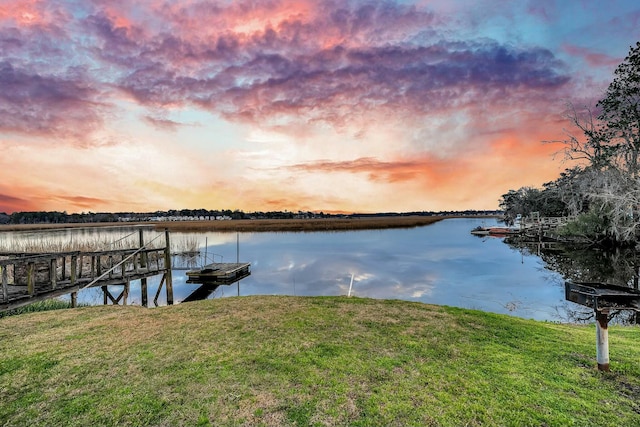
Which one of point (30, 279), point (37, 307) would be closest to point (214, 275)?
point (37, 307)

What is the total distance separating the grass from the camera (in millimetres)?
4328

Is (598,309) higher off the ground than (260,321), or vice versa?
(598,309)

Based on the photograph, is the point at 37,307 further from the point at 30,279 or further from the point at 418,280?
the point at 418,280

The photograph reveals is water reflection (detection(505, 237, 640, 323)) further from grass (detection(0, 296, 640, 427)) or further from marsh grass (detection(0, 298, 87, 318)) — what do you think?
marsh grass (detection(0, 298, 87, 318))

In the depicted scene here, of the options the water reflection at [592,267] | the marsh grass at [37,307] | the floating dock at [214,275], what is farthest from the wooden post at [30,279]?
the water reflection at [592,267]

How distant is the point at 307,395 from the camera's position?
4.79 meters

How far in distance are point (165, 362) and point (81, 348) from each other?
8.00ft

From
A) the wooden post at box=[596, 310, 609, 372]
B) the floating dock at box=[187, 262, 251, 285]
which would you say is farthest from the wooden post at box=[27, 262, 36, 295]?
the wooden post at box=[596, 310, 609, 372]

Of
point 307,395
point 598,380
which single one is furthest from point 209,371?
point 598,380

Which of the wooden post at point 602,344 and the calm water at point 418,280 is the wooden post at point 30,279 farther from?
the wooden post at point 602,344

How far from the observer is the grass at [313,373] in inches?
170

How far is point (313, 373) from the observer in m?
5.48

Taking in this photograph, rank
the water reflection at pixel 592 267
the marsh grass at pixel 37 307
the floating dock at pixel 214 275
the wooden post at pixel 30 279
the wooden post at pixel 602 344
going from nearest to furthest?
the wooden post at pixel 602 344
the wooden post at pixel 30 279
the marsh grass at pixel 37 307
the water reflection at pixel 592 267
the floating dock at pixel 214 275

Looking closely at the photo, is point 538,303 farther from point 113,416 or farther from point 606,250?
point 606,250
